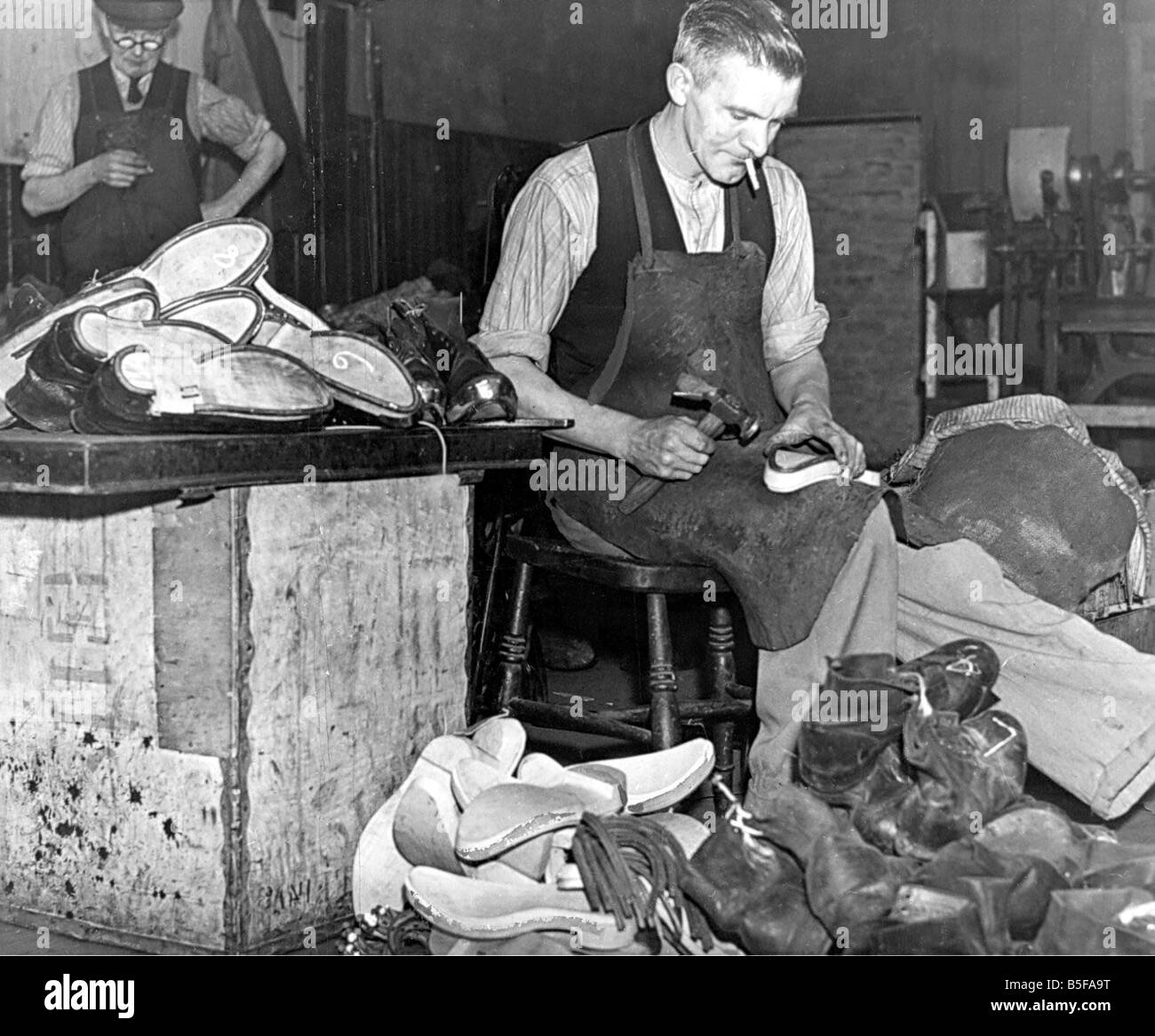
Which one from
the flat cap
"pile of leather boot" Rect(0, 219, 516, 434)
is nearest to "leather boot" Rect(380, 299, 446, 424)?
"pile of leather boot" Rect(0, 219, 516, 434)

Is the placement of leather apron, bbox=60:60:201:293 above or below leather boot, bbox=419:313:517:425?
above

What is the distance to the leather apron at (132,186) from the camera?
16.2 feet

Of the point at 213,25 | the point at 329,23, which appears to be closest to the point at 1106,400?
the point at 329,23

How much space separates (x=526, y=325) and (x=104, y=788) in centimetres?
128

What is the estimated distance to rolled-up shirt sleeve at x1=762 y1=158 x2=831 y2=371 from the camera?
351cm

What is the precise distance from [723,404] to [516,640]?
0.74 meters

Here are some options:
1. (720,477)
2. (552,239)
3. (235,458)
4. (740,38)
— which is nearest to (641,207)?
(552,239)

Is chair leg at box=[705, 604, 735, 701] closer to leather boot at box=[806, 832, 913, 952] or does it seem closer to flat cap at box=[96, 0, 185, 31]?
leather boot at box=[806, 832, 913, 952]

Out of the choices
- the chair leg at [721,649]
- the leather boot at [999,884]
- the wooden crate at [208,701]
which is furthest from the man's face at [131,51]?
the leather boot at [999,884]

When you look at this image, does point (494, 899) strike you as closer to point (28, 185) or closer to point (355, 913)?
point (355, 913)

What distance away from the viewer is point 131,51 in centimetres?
505

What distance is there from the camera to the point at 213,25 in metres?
5.39

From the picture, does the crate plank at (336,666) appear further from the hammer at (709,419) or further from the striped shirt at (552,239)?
the striped shirt at (552,239)

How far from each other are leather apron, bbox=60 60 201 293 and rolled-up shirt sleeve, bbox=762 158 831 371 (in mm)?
2349
